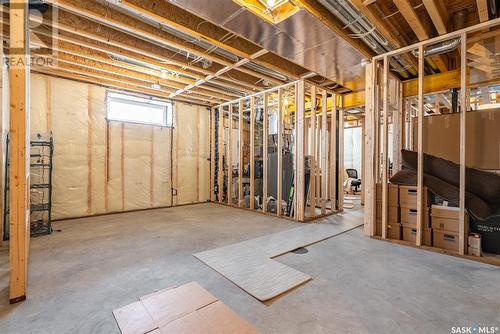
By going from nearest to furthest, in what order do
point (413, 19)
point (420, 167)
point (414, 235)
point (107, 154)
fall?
point (413, 19)
point (420, 167)
point (414, 235)
point (107, 154)

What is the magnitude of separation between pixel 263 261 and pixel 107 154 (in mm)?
4584

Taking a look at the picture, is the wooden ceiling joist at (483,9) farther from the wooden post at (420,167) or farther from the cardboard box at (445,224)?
the cardboard box at (445,224)

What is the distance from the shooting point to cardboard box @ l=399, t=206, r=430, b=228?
126 inches

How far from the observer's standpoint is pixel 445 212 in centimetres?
303

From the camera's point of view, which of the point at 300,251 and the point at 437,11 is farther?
the point at 300,251

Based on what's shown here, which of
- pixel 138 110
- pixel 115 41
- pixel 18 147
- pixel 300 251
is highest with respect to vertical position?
pixel 115 41

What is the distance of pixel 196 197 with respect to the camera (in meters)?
6.86

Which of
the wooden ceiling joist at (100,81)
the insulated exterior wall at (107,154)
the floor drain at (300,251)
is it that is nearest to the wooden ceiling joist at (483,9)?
the floor drain at (300,251)

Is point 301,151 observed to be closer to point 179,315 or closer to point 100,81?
point 179,315

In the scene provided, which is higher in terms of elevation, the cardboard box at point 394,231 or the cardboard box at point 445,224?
the cardboard box at point 445,224

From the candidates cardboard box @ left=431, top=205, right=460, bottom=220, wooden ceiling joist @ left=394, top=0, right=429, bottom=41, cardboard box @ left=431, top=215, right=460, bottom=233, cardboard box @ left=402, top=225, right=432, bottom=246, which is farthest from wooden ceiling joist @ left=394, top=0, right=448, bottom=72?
cardboard box @ left=402, top=225, right=432, bottom=246

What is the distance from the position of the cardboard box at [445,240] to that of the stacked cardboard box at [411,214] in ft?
0.21

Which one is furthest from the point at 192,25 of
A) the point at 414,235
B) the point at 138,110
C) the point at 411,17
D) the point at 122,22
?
the point at 414,235

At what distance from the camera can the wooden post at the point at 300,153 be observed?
4.68m
